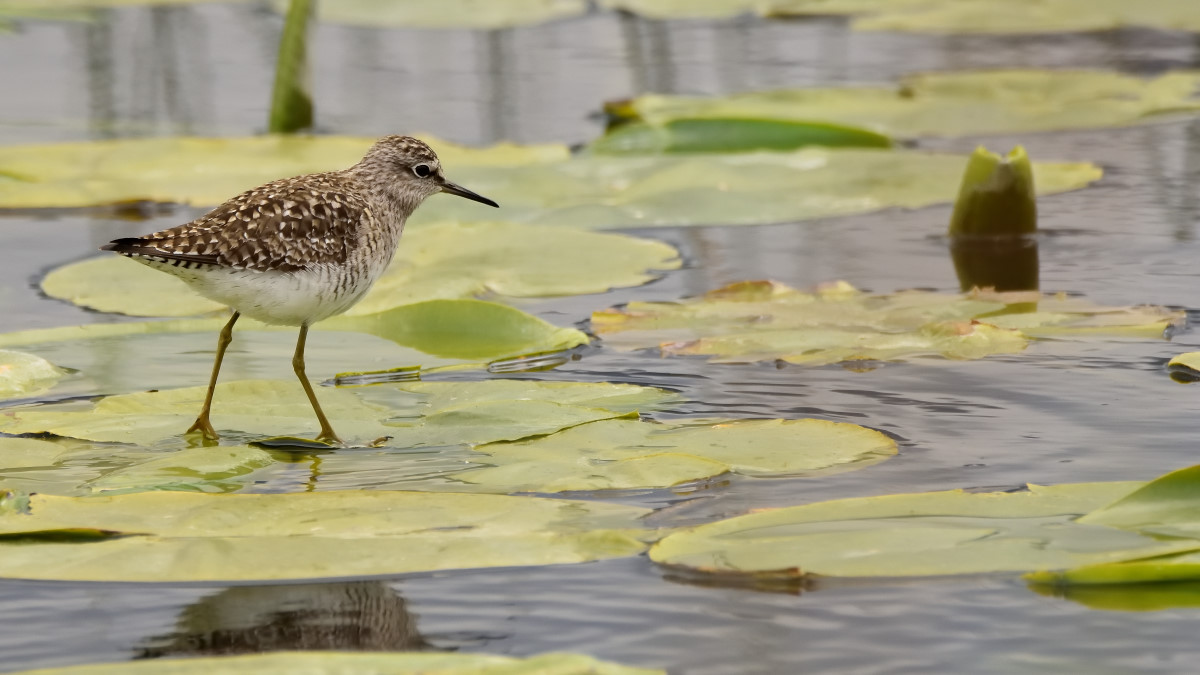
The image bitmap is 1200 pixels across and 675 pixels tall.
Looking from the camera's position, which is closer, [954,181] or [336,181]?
[336,181]

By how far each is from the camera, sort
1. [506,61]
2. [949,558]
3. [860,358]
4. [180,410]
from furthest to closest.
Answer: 1. [506,61]
2. [860,358]
3. [180,410]
4. [949,558]

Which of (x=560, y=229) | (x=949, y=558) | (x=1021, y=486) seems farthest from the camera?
(x=560, y=229)

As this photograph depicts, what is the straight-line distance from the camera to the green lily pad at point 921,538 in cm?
420

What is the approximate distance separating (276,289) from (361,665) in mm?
2467

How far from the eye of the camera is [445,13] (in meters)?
15.8

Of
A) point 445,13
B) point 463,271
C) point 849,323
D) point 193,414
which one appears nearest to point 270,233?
point 193,414

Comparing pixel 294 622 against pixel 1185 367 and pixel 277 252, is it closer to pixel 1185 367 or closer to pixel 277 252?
pixel 277 252

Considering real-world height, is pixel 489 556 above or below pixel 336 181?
below

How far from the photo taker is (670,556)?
4.33 m

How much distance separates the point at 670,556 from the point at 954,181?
5.56m

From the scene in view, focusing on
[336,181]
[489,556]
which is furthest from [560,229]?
[489,556]

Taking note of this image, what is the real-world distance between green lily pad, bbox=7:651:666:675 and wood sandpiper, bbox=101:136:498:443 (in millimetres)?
1943

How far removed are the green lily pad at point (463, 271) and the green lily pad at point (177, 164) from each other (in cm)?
109

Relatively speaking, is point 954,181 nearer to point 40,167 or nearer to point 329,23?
point 40,167
